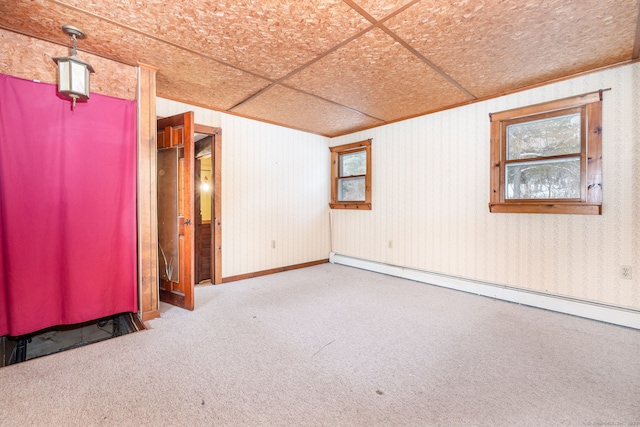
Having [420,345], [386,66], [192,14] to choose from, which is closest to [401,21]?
[386,66]

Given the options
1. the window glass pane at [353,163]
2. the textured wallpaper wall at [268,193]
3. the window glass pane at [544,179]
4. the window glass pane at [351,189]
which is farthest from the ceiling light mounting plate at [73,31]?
the window glass pane at [544,179]

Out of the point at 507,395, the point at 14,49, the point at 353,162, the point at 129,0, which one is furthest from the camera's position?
the point at 353,162

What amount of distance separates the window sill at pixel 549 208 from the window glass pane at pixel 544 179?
12 centimetres

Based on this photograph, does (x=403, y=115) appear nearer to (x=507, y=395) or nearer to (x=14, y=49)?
(x=507, y=395)

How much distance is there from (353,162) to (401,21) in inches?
126

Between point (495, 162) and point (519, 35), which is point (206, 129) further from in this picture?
point (495, 162)

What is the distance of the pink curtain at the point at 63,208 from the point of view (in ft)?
6.73

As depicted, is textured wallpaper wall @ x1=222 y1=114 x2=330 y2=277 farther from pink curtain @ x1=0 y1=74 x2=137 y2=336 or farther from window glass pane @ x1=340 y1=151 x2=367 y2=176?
pink curtain @ x1=0 y1=74 x2=137 y2=336

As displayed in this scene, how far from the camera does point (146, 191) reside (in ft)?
8.62

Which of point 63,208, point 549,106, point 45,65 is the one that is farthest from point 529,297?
point 45,65

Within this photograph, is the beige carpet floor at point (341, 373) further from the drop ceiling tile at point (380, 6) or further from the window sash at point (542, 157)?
the drop ceiling tile at point (380, 6)

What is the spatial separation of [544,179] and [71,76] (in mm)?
4569

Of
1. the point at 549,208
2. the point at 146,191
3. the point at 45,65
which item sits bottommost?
the point at 549,208

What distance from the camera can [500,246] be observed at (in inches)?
129
